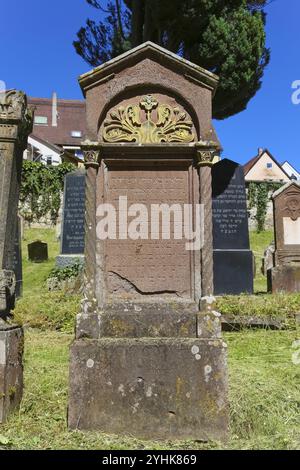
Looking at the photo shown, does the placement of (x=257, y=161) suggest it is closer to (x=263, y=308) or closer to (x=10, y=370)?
(x=263, y=308)

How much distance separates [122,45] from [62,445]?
14934 mm

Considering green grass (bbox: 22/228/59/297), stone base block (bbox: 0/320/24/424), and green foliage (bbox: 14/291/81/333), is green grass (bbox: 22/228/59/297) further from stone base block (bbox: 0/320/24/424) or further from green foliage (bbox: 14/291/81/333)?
stone base block (bbox: 0/320/24/424)

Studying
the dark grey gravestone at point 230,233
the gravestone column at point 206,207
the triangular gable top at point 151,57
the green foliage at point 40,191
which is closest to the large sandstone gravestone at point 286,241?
the dark grey gravestone at point 230,233

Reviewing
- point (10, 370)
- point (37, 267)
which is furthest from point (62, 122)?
point (10, 370)

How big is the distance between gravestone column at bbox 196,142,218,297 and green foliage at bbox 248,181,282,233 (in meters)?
21.3

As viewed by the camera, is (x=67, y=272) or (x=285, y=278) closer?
(x=285, y=278)

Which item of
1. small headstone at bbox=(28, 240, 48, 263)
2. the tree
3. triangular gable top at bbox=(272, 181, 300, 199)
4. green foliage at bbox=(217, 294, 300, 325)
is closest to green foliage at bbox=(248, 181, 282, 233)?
the tree

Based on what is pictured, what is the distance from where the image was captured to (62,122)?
44.6 metres

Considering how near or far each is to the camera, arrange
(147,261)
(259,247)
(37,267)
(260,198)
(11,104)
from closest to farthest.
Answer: (147,261), (11,104), (37,267), (259,247), (260,198)

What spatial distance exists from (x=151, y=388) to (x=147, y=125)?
2273 mm

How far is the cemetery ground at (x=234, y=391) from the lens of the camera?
320 cm

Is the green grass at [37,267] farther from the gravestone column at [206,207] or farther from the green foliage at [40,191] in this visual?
the gravestone column at [206,207]

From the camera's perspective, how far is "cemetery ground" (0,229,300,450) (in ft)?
10.5

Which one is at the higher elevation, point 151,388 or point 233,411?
point 151,388
